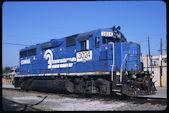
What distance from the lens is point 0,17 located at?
28.3 feet

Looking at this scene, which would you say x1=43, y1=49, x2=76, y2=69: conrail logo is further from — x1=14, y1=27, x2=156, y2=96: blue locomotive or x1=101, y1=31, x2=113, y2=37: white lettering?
x1=101, y1=31, x2=113, y2=37: white lettering

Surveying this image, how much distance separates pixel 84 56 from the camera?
1330cm

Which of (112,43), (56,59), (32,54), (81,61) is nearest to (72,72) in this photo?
(81,61)

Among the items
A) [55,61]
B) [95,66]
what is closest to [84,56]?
[95,66]

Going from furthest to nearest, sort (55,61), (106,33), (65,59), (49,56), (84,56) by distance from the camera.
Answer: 1. (49,56)
2. (55,61)
3. (65,59)
4. (84,56)
5. (106,33)

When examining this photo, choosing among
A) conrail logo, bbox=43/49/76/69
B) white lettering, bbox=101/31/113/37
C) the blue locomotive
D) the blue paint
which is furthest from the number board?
white lettering, bbox=101/31/113/37

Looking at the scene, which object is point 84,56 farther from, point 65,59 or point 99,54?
point 65,59

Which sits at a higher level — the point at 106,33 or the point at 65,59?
the point at 106,33

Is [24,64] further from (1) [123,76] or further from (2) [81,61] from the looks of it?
(1) [123,76]

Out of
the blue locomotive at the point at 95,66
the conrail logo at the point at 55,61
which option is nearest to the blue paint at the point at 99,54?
the blue locomotive at the point at 95,66

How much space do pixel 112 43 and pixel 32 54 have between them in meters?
9.16

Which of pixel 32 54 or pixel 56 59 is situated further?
pixel 32 54

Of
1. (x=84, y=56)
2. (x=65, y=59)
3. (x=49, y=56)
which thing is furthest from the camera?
(x=49, y=56)

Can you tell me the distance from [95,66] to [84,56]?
1.18 m
